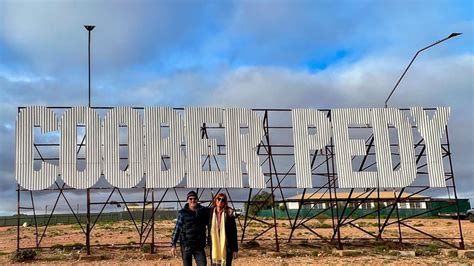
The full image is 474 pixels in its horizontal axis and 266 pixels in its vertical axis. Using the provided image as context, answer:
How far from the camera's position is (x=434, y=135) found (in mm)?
19469

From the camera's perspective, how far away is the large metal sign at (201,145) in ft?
57.5

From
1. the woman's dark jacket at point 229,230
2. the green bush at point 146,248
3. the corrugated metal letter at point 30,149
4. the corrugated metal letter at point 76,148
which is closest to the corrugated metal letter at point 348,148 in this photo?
the green bush at point 146,248

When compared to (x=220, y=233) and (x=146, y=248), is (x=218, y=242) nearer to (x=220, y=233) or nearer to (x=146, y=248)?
(x=220, y=233)

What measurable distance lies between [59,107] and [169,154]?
4034mm

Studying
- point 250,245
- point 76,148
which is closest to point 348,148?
point 250,245

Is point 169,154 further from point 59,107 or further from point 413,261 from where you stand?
point 413,261

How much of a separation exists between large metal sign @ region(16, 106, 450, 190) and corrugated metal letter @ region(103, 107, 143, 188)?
0.03 metres

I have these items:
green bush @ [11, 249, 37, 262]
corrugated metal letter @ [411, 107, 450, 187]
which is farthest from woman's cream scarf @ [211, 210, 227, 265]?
corrugated metal letter @ [411, 107, 450, 187]

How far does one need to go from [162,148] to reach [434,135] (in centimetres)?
1005

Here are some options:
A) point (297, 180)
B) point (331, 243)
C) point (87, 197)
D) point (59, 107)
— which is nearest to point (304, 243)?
point (331, 243)

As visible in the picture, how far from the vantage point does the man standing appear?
8508mm

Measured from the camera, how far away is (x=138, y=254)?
17625 millimetres

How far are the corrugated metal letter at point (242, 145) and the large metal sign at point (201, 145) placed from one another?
35mm

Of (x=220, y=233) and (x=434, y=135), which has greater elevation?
(x=434, y=135)
